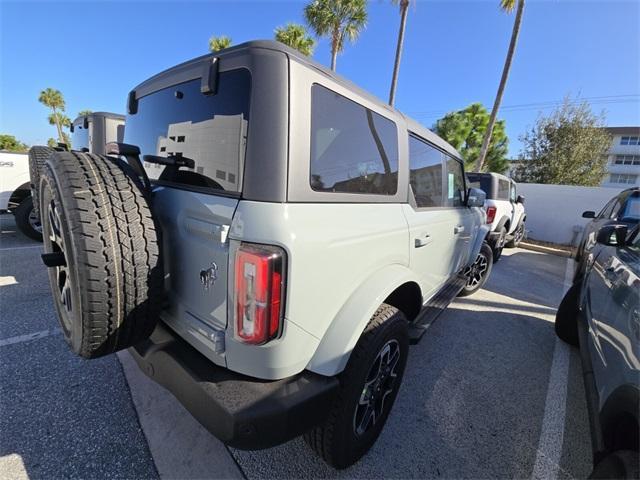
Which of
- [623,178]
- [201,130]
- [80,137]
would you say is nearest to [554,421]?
[201,130]

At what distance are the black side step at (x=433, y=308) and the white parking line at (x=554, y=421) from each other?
102cm

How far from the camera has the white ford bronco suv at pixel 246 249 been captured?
118 cm

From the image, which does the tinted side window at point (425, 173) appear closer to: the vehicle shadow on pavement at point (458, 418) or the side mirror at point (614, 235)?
the side mirror at point (614, 235)

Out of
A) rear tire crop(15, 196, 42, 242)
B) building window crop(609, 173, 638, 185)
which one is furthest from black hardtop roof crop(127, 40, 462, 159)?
building window crop(609, 173, 638, 185)

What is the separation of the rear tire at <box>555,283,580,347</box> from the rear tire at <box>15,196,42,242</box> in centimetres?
793

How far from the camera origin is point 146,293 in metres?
Answer: 1.38

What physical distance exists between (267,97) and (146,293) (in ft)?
3.42

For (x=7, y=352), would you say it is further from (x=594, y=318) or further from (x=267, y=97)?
(x=594, y=318)

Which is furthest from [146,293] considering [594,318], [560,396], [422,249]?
[560,396]

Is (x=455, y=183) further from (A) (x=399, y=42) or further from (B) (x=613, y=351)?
(A) (x=399, y=42)

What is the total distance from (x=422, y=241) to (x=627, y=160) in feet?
163

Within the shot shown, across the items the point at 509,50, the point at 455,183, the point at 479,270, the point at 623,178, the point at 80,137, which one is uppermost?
the point at 509,50

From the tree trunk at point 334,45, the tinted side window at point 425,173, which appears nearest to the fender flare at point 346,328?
the tinted side window at point 425,173

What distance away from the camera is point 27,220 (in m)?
5.35
